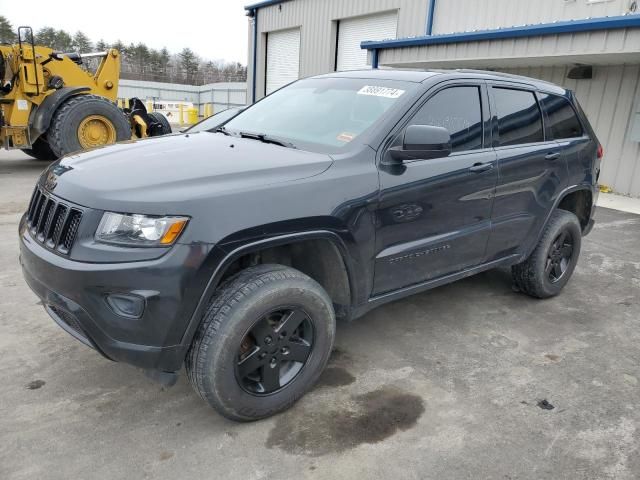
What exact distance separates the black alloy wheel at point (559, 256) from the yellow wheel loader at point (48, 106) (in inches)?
307

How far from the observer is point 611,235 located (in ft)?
22.3

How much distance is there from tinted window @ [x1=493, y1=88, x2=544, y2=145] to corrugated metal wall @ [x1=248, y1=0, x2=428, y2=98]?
1041 centimetres

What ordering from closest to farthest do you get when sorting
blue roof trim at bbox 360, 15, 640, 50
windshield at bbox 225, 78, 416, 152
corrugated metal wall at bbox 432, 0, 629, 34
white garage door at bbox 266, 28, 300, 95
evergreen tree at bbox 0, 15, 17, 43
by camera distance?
windshield at bbox 225, 78, 416, 152
blue roof trim at bbox 360, 15, 640, 50
corrugated metal wall at bbox 432, 0, 629, 34
white garage door at bbox 266, 28, 300, 95
evergreen tree at bbox 0, 15, 17, 43

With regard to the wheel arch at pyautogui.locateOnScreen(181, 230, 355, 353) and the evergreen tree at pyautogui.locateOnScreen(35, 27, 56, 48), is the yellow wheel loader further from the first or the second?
the evergreen tree at pyautogui.locateOnScreen(35, 27, 56, 48)

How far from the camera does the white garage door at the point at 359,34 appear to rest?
14.7 m

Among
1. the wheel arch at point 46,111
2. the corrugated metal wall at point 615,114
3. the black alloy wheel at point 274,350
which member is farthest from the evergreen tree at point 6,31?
the black alloy wheel at point 274,350

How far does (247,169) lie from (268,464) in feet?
4.56

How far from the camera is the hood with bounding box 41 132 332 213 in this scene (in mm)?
2252

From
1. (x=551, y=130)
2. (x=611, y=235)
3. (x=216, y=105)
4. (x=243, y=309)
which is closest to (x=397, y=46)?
(x=611, y=235)

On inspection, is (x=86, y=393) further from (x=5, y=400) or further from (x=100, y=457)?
(x=100, y=457)

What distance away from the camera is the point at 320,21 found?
16828 mm

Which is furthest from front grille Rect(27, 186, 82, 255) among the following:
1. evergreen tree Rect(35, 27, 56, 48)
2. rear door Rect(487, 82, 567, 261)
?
evergreen tree Rect(35, 27, 56, 48)

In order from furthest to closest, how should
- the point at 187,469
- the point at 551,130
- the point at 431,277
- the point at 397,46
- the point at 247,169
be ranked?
the point at 397,46, the point at 551,130, the point at 431,277, the point at 247,169, the point at 187,469

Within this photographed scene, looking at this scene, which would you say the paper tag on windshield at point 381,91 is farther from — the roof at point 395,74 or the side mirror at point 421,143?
the side mirror at point 421,143
